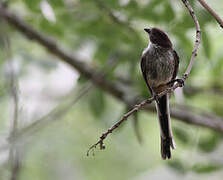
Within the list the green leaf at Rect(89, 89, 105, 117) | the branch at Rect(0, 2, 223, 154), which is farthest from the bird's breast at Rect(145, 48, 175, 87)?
the green leaf at Rect(89, 89, 105, 117)

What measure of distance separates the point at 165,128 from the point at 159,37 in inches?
31.7

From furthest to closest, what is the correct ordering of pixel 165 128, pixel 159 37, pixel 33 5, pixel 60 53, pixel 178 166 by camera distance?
pixel 60 53
pixel 178 166
pixel 33 5
pixel 159 37
pixel 165 128

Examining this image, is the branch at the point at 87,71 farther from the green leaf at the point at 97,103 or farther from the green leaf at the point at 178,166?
the green leaf at the point at 178,166

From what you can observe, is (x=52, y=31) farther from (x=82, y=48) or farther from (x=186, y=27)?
(x=186, y=27)

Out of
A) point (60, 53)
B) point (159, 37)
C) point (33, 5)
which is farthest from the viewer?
point (60, 53)

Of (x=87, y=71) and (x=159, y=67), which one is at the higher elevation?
(x=87, y=71)

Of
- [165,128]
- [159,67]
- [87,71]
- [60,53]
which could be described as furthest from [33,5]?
[165,128]

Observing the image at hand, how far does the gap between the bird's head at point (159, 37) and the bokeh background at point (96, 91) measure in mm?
123

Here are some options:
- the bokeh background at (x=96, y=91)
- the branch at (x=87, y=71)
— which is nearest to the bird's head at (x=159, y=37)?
the bokeh background at (x=96, y=91)

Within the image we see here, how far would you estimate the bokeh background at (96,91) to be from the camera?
172 inches

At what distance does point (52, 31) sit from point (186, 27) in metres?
1.34

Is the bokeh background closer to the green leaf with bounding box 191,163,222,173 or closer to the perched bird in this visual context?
the green leaf with bounding box 191,163,222,173

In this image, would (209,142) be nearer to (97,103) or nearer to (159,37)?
(97,103)

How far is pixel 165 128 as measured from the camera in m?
4.07
